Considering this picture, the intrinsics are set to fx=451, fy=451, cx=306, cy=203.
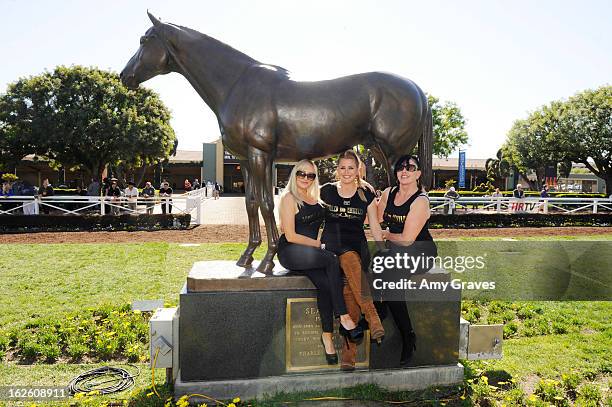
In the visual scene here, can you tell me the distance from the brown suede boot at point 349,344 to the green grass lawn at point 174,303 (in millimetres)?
281

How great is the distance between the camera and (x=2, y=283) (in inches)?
297

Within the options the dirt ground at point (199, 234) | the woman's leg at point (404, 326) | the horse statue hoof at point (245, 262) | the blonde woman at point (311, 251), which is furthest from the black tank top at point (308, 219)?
the dirt ground at point (199, 234)

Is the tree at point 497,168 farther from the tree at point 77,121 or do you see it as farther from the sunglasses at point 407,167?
the sunglasses at point 407,167

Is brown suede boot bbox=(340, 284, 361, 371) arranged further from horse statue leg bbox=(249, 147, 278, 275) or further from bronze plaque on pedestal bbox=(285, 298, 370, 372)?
horse statue leg bbox=(249, 147, 278, 275)

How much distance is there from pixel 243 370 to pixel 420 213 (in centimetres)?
199

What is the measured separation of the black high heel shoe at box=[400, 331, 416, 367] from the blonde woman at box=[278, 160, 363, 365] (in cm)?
66

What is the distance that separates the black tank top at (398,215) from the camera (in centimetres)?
380

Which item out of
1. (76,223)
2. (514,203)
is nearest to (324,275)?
(76,223)

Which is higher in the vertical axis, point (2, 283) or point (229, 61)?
point (229, 61)

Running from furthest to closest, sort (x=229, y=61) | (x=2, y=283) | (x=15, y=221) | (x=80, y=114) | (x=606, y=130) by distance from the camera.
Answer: (x=606, y=130), (x=80, y=114), (x=15, y=221), (x=2, y=283), (x=229, y=61)

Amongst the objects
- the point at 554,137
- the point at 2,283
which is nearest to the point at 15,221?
the point at 2,283

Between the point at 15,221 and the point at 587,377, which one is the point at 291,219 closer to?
the point at 587,377

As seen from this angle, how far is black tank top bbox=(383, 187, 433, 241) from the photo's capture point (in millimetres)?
3805

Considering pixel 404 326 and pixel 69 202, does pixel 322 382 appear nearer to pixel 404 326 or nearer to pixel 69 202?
pixel 404 326
